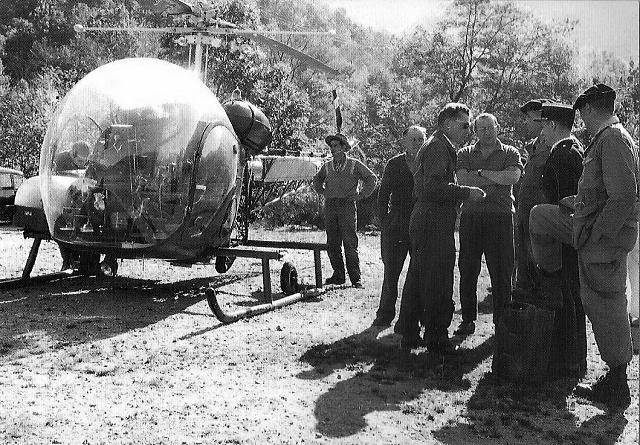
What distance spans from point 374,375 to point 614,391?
57.9 inches

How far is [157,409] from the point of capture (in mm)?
3941

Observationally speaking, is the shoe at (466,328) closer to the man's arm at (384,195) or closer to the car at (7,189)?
the man's arm at (384,195)

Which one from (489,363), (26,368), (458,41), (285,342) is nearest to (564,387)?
(489,363)

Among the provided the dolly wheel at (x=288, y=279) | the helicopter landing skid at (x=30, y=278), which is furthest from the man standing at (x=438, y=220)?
the helicopter landing skid at (x=30, y=278)

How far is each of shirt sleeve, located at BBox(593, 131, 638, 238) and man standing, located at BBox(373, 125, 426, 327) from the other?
225cm

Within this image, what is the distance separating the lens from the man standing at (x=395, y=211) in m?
6.18

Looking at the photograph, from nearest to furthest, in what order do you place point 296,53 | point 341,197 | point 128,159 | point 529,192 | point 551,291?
point 551,291 < point 529,192 < point 128,159 < point 341,197 < point 296,53

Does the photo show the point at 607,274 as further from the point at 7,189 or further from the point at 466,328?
the point at 7,189

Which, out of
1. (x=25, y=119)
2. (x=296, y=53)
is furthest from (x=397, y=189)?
(x=25, y=119)

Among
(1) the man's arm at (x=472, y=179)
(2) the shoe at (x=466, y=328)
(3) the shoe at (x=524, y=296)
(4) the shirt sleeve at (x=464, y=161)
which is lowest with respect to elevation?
(2) the shoe at (x=466, y=328)

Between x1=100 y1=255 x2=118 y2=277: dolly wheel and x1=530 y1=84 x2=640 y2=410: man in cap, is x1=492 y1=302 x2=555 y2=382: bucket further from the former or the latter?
x1=100 y1=255 x2=118 y2=277: dolly wheel

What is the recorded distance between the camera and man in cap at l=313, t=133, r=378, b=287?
834 cm

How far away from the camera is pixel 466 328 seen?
5988mm

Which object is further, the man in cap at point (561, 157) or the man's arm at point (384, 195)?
the man's arm at point (384, 195)
